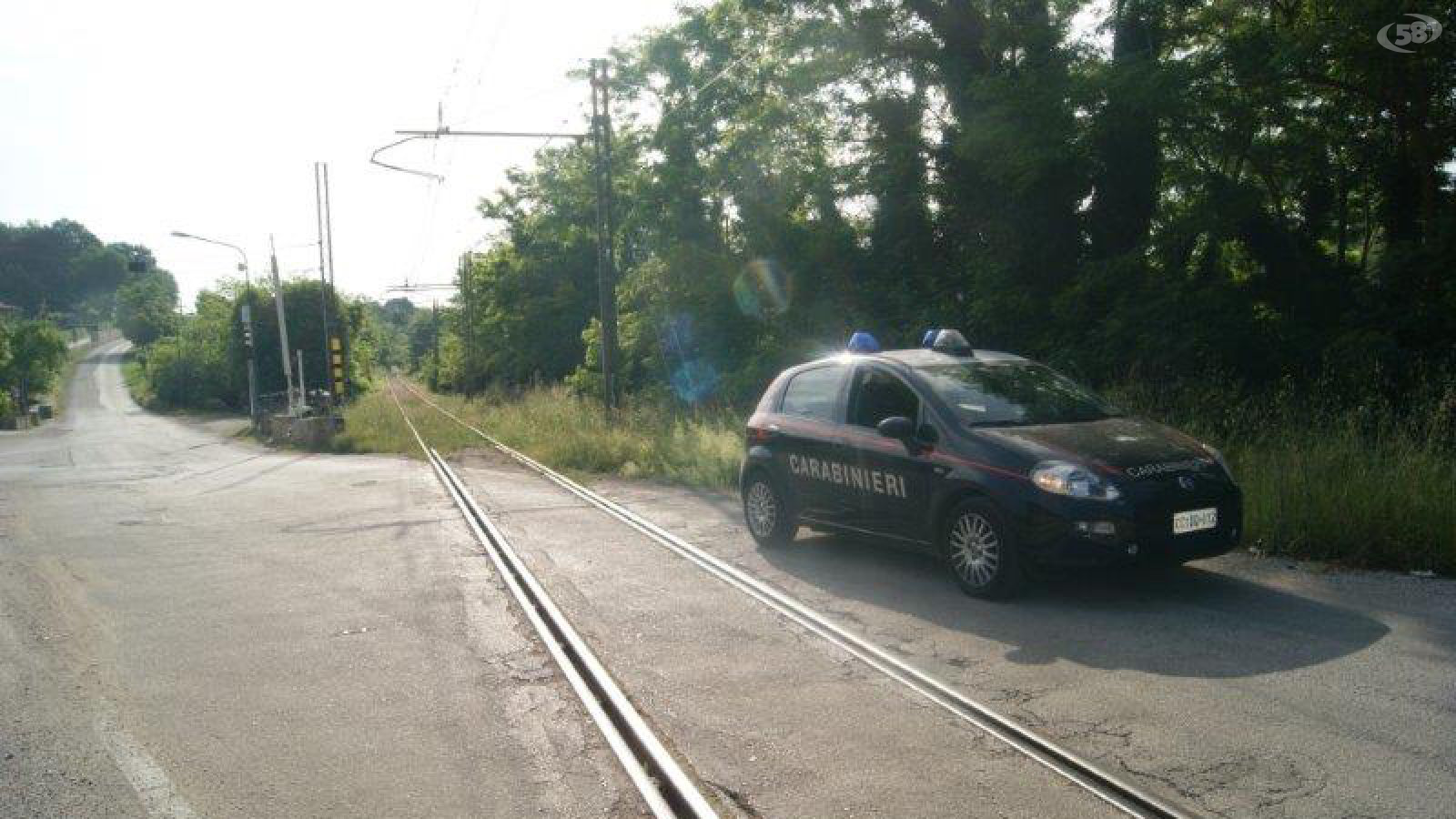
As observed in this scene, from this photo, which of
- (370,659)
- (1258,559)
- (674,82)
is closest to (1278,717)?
(1258,559)

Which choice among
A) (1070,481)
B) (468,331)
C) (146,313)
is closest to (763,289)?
(1070,481)

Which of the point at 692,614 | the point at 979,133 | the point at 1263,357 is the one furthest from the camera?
the point at 979,133

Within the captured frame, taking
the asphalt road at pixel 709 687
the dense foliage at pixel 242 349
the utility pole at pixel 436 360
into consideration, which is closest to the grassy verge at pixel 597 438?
the asphalt road at pixel 709 687

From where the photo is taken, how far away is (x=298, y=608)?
7.54 m

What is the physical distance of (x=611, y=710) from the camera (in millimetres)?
5129

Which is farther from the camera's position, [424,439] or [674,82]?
[674,82]

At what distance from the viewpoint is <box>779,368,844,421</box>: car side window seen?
856cm

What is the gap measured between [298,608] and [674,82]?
91.1 feet

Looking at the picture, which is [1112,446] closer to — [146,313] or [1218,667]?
[1218,667]

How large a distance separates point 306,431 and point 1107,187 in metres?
24.2

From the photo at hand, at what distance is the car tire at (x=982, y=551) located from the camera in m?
6.66

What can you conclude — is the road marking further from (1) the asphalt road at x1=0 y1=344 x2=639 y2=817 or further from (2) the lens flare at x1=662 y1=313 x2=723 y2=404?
(2) the lens flare at x1=662 y1=313 x2=723 y2=404

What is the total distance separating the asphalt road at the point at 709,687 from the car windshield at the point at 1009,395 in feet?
3.89

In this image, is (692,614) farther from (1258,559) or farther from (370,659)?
(1258,559)
